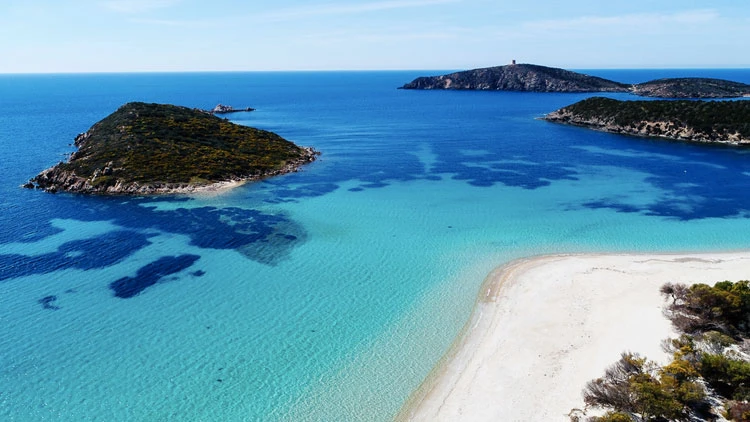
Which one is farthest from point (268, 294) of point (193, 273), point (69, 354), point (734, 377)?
point (734, 377)

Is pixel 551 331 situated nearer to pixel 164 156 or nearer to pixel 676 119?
pixel 164 156

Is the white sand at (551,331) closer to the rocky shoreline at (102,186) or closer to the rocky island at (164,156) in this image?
the rocky shoreline at (102,186)

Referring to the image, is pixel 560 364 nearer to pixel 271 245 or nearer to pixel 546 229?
pixel 546 229

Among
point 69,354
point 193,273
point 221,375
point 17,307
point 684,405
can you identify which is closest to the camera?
point 684,405

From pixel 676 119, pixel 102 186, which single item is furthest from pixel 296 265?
pixel 676 119

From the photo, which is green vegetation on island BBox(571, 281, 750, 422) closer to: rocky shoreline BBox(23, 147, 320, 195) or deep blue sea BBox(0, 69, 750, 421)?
deep blue sea BBox(0, 69, 750, 421)
